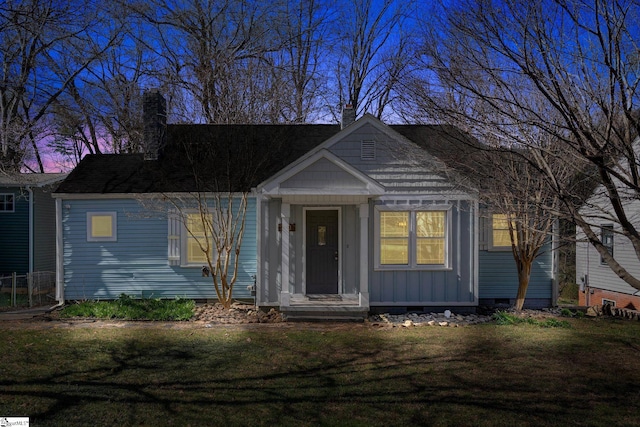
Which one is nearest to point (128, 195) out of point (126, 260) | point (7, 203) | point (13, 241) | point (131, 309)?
point (126, 260)

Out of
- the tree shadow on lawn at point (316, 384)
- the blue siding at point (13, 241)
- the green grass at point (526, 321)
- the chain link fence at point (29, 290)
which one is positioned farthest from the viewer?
the blue siding at point (13, 241)

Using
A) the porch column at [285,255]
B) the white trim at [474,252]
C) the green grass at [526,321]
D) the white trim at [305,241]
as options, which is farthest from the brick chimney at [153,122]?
the green grass at [526,321]

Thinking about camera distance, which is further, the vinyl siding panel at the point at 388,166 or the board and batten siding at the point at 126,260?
the board and batten siding at the point at 126,260

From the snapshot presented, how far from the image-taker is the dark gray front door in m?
12.3

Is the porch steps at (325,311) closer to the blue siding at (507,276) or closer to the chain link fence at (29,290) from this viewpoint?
the blue siding at (507,276)

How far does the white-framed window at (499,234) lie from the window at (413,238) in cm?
205

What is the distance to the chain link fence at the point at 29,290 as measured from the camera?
13.9 meters

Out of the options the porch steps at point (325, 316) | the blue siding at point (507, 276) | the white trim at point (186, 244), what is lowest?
the porch steps at point (325, 316)

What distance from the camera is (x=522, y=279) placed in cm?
1282

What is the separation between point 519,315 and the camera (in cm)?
1228

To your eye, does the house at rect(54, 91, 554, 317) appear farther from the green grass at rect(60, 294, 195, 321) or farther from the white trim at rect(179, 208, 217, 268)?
the green grass at rect(60, 294, 195, 321)

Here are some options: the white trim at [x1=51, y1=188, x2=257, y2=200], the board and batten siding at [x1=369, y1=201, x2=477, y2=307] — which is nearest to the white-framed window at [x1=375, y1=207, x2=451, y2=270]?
the board and batten siding at [x1=369, y1=201, x2=477, y2=307]

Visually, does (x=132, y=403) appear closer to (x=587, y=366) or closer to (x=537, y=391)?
(x=537, y=391)

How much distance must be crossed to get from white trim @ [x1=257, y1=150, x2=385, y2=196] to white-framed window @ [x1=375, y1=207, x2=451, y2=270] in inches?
42.3
